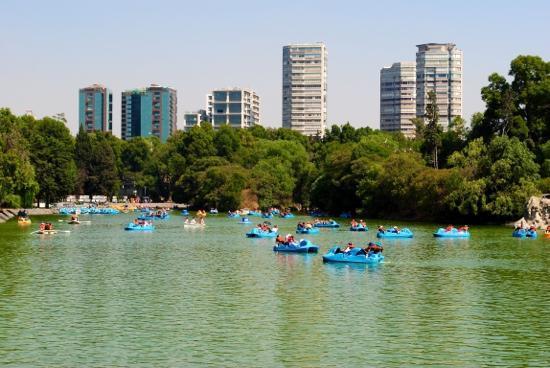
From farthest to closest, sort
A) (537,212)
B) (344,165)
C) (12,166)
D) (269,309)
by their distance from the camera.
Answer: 1. (344,165)
2. (12,166)
3. (537,212)
4. (269,309)

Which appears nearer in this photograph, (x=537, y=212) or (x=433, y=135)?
(x=537, y=212)

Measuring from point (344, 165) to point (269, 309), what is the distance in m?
88.4

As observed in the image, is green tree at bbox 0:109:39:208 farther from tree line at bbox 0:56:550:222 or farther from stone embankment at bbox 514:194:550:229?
stone embankment at bbox 514:194:550:229

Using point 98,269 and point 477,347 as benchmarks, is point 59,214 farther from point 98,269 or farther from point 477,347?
point 477,347

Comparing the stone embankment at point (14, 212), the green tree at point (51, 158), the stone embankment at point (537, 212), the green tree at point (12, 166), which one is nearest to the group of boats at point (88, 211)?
the stone embankment at point (14, 212)

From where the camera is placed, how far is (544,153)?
326 ft

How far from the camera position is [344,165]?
404 ft

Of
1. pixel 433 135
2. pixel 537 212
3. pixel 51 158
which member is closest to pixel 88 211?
pixel 51 158

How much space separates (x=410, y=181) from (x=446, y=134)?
1653 cm

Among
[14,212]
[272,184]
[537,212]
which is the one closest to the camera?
[537,212]

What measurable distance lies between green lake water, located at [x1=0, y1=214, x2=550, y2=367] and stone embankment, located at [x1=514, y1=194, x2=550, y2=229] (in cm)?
2674

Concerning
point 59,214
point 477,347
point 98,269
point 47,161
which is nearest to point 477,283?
point 477,347

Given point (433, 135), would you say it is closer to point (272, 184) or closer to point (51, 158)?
point (272, 184)

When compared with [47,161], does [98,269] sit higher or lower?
lower
